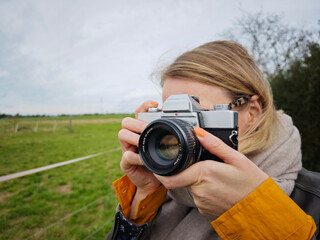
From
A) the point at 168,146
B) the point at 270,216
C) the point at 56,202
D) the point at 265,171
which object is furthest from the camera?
the point at 56,202

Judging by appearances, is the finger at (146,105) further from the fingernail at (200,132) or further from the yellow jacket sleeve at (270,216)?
the yellow jacket sleeve at (270,216)

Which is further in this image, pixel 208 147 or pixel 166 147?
pixel 166 147

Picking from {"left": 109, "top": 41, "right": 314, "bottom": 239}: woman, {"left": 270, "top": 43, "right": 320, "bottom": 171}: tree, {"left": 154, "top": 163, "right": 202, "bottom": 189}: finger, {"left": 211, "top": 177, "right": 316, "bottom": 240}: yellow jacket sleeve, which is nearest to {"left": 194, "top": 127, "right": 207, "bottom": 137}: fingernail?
{"left": 109, "top": 41, "right": 314, "bottom": 239}: woman

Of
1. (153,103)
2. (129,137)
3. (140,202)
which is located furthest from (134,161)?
(153,103)

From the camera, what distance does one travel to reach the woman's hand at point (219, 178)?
2.39 feet

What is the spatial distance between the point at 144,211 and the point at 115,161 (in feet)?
20.7

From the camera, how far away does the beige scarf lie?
3.64 ft

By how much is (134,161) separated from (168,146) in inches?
12.8

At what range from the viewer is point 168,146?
0.96 meters

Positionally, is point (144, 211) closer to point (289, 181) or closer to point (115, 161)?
point (289, 181)

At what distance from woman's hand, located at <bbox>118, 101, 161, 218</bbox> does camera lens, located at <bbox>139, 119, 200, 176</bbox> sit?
26 cm

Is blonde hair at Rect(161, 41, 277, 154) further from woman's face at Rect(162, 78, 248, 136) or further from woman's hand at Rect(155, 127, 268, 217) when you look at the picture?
woman's hand at Rect(155, 127, 268, 217)

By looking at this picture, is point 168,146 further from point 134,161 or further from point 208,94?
point 208,94

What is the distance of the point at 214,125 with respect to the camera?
96cm
